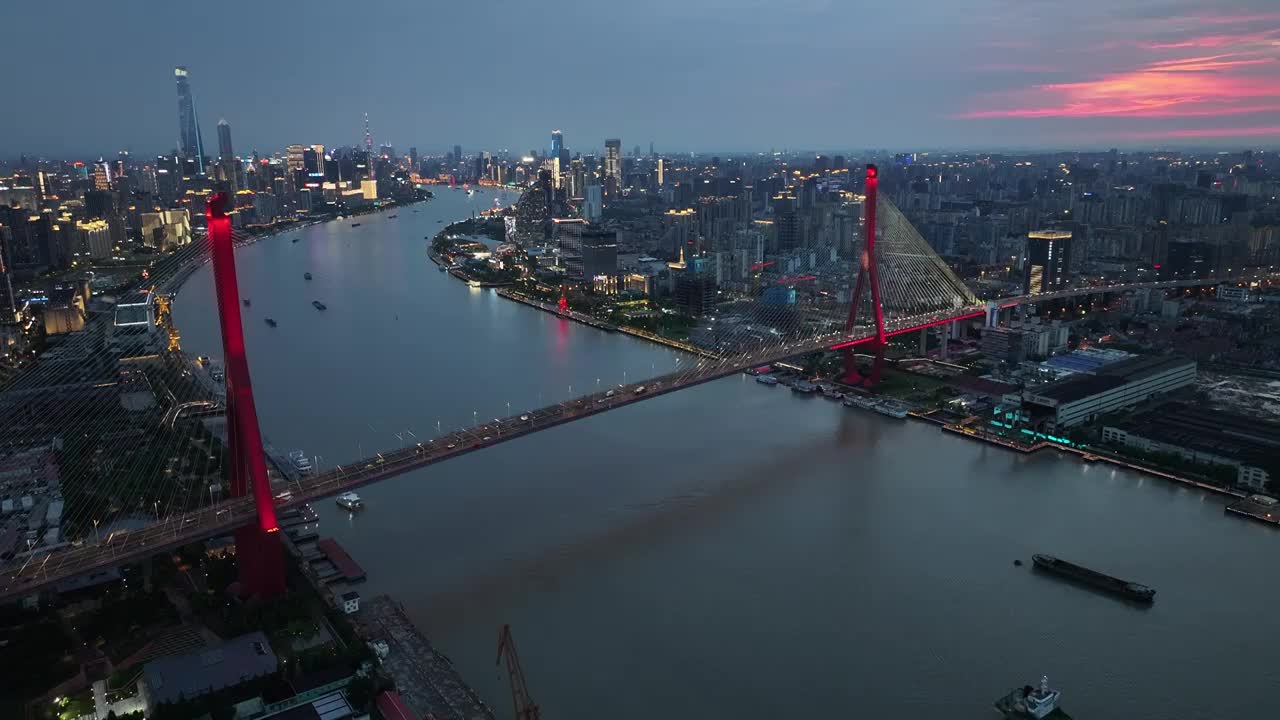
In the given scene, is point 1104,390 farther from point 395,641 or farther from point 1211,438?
point 395,641

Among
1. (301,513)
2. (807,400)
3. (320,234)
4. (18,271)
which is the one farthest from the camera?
(320,234)

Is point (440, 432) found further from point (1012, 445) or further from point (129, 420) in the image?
point (1012, 445)

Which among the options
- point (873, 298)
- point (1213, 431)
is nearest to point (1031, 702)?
point (1213, 431)

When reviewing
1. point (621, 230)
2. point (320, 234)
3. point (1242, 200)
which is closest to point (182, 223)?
point (320, 234)

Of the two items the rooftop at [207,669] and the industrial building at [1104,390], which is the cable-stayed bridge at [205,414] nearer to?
the rooftop at [207,669]

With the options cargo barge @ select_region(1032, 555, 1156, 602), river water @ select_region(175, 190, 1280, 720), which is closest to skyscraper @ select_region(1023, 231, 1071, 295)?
river water @ select_region(175, 190, 1280, 720)

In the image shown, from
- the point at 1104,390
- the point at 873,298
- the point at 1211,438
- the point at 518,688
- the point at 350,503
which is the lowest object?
the point at 518,688

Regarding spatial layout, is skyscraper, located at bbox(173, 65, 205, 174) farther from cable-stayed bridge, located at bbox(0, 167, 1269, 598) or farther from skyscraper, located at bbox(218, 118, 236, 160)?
cable-stayed bridge, located at bbox(0, 167, 1269, 598)
